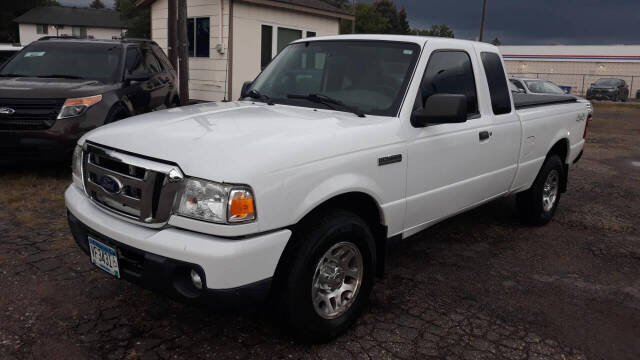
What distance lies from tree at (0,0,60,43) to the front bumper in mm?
61280

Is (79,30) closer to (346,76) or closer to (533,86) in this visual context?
(533,86)

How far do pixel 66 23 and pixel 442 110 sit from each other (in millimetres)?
71544

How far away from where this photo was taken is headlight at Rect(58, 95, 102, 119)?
21.8ft

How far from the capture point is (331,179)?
302cm

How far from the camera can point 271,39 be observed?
53.8 ft

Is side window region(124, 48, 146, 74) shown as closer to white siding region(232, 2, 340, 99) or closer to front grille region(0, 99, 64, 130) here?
front grille region(0, 99, 64, 130)

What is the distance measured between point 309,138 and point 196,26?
14.4 metres

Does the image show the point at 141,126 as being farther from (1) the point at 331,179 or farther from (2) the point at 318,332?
(2) the point at 318,332

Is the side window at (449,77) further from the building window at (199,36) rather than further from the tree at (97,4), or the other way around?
the tree at (97,4)

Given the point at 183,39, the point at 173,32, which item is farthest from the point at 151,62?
the point at 173,32

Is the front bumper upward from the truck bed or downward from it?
downward

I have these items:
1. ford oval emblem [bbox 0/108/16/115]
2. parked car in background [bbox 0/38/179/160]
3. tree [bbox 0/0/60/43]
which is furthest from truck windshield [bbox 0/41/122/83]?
tree [bbox 0/0/60/43]

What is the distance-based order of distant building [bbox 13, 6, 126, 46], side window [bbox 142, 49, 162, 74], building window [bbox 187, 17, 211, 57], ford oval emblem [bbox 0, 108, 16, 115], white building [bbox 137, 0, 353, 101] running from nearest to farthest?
ford oval emblem [bbox 0, 108, 16, 115], side window [bbox 142, 49, 162, 74], white building [bbox 137, 0, 353, 101], building window [bbox 187, 17, 211, 57], distant building [bbox 13, 6, 126, 46]

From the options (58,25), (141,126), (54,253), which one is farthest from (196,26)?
(58,25)
